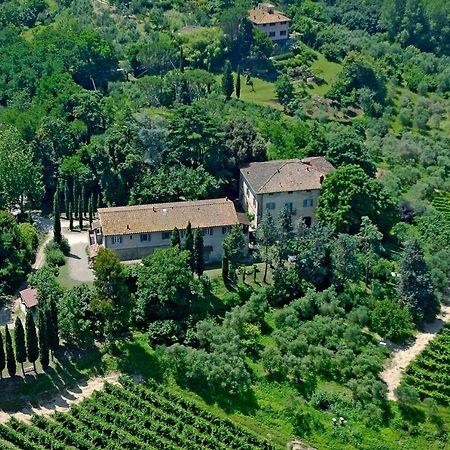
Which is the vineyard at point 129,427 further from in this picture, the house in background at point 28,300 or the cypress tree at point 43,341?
the house in background at point 28,300

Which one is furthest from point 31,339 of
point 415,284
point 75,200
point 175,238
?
point 415,284

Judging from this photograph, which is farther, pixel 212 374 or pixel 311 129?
pixel 311 129

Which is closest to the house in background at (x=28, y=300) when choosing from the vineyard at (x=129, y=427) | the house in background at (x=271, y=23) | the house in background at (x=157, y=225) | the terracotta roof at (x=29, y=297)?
the terracotta roof at (x=29, y=297)

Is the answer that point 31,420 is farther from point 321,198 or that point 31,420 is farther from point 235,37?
point 235,37

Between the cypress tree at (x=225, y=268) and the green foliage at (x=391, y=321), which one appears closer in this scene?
the green foliage at (x=391, y=321)

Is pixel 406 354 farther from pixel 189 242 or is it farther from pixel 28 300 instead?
pixel 28 300

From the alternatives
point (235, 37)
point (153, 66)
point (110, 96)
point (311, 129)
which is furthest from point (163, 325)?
point (235, 37)
